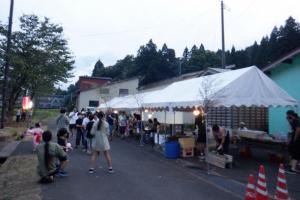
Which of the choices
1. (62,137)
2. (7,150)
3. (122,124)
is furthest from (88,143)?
(122,124)

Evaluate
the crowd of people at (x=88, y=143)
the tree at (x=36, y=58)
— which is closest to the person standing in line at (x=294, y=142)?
the crowd of people at (x=88, y=143)

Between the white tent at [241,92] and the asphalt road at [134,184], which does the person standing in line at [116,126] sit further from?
the asphalt road at [134,184]

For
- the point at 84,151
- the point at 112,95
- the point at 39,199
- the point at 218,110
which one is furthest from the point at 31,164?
the point at 112,95

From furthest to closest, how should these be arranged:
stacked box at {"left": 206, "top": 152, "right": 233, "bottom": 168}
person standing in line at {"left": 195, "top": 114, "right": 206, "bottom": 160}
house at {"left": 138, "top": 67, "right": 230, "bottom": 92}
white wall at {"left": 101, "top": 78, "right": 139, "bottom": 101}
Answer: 1. white wall at {"left": 101, "top": 78, "right": 139, "bottom": 101}
2. house at {"left": 138, "top": 67, "right": 230, "bottom": 92}
3. person standing in line at {"left": 195, "top": 114, "right": 206, "bottom": 160}
4. stacked box at {"left": 206, "top": 152, "right": 233, "bottom": 168}

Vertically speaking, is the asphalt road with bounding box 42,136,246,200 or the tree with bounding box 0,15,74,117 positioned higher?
the tree with bounding box 0,15,74,117

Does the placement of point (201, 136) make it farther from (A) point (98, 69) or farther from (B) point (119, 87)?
(A) point (98, 69)

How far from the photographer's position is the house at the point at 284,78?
16.3 meters

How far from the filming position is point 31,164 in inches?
478

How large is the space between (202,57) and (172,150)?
49.2m

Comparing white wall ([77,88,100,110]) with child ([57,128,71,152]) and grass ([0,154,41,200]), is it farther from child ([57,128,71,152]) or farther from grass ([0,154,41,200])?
child ([57,128,71,152])

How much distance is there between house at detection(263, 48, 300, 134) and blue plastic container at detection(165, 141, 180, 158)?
5.96m

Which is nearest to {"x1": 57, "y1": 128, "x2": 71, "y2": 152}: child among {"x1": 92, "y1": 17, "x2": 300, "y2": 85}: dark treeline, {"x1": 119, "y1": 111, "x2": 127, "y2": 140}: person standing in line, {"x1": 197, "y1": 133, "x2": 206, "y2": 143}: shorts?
{"x1": 197, "y1": 133, "x2": 206, "y2": 143}: shorts

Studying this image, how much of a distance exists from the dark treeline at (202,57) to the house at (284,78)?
66.1ft

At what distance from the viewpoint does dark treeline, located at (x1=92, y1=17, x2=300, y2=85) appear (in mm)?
40031
